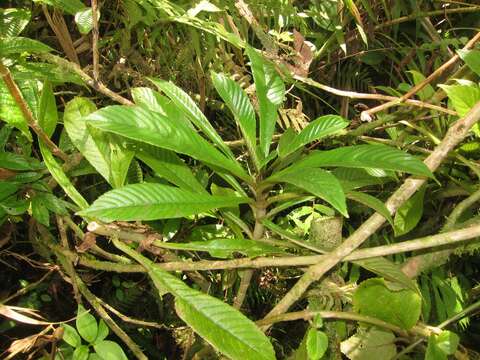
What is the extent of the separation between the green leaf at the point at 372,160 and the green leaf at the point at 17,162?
408 millimetres

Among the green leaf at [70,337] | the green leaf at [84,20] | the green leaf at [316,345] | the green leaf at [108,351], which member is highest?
the green leaf at [84,20]

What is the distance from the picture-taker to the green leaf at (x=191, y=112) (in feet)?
2.34

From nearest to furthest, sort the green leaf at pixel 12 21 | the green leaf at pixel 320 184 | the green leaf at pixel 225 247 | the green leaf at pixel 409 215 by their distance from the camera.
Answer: the green leaf at pixel 320 184 → the green leaf at pixel 225 247 → the green leaf at pixel 12 21 → the green leaf at pixel 409 215

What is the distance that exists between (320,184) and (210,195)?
163mm

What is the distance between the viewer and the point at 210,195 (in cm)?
66

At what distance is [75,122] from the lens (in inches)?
28.1

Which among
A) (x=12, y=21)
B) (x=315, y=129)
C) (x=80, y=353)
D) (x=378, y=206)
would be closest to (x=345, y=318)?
(x=378, y=206)

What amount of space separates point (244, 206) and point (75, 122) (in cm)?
53

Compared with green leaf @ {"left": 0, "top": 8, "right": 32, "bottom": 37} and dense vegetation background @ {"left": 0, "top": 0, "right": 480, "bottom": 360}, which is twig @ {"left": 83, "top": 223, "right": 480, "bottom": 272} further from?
green leaf @ {"left": 0, "top": 8, "right": 32, "bottom": 37}

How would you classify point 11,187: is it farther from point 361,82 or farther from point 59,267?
point 361,82

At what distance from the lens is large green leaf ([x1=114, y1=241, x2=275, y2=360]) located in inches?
21.9

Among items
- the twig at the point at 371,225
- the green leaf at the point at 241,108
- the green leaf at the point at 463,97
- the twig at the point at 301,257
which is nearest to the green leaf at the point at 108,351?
the twig at the point at 301,257

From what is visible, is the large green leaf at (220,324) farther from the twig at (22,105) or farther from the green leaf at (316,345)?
the twig at (22,105)

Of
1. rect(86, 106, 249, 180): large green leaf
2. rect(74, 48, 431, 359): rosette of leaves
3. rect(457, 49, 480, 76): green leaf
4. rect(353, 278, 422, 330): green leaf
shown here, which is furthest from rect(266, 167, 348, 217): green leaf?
rect(457, 49, 480, 76): green leaf
